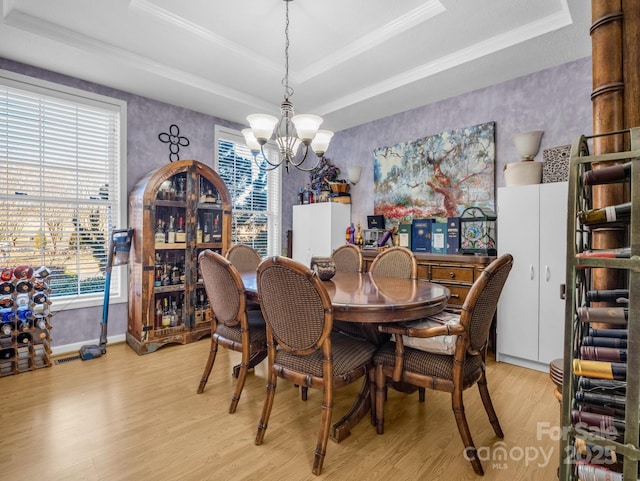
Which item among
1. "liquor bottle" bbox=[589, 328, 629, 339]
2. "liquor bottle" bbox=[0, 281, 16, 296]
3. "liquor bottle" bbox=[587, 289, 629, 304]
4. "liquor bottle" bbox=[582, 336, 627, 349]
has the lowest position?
"liquor bottle" bbox=[0, 281, 16, 296]

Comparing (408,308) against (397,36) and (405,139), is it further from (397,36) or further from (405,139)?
(405,139)

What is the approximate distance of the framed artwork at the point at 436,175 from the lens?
359 cm

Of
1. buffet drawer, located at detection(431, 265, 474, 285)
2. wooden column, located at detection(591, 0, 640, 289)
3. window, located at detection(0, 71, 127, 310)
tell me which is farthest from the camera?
buffet drawer, located at detection(431, 265, 474, 285)

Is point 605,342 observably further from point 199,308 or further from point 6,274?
point 6,274

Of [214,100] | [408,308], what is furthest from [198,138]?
[408,308]

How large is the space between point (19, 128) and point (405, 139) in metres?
4.12

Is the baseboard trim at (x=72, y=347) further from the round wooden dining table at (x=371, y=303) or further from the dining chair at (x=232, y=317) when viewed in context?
the round wooden dining table at (x=371, y=303)

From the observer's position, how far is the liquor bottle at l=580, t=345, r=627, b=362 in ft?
2.57

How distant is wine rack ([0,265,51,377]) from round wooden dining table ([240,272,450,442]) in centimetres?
202

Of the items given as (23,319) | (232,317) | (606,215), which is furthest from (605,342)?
(23,319)

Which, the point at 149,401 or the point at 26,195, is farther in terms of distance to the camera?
the point at 26,195

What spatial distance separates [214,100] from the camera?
3.95m

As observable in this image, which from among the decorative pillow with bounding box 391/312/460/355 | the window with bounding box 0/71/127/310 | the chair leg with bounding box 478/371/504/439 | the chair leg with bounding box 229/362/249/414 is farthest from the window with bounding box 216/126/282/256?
the chair leg with bounding box 478/371/504/439

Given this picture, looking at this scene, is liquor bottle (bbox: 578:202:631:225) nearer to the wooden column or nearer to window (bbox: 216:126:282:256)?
the wooden column
